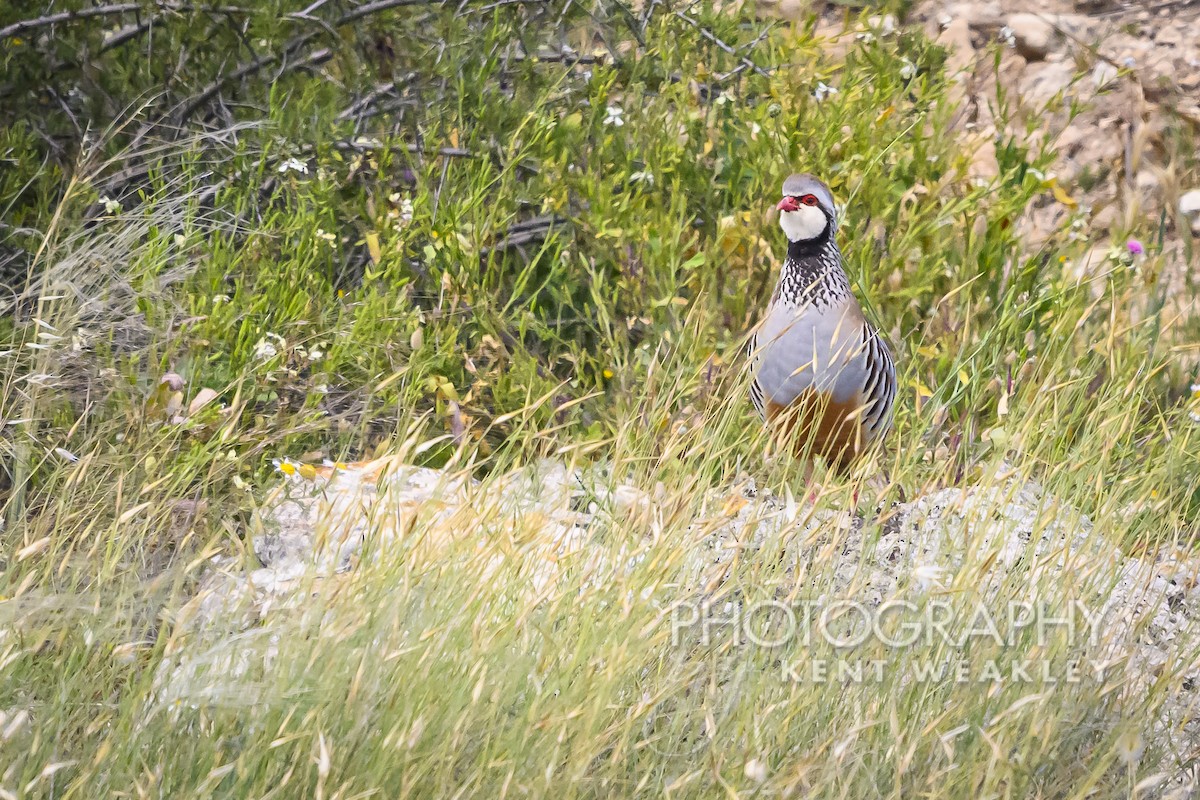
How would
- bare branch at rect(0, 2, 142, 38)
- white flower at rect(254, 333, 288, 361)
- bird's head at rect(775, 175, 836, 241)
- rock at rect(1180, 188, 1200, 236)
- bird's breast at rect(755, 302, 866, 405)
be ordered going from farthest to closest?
rock at rect(1180, 188, 1200, 236) → bare branch at rect(0, 2, 142, 38) → bird's head at rect(775, 175, 836, 241) → bird's breast at rect(755, 302, 866, 405) → white flower at rect(254, 333, 288, 361)

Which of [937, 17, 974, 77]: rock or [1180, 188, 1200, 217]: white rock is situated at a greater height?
[937, 17, 974, 77]: rock

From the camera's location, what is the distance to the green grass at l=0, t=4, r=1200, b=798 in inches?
84.8

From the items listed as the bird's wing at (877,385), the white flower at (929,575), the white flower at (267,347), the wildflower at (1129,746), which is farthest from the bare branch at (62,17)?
the wildflower at (1129,746)

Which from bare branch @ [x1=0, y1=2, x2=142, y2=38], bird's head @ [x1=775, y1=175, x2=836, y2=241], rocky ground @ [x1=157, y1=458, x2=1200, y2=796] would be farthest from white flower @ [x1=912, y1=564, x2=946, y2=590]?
bare branch @ [x1=0, y1=2, x2=142, y2=38]

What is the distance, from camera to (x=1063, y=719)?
2260 millimetres

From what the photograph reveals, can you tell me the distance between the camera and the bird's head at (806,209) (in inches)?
151

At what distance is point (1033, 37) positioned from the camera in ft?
19.3

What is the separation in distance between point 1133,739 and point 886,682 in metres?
0.42

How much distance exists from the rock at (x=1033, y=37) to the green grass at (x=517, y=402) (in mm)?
1114

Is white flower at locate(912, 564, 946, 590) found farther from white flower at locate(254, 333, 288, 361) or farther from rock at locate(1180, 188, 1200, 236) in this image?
rock at locate(1180, 188, 1200, 236)

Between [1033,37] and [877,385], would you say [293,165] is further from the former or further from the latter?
[1033,37]

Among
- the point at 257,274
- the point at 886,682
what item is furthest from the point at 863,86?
the point at 886,682

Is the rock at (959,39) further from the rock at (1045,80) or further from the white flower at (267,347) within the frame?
the white flower at (267,347)

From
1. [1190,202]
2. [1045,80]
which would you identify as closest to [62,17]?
[1045,80]
